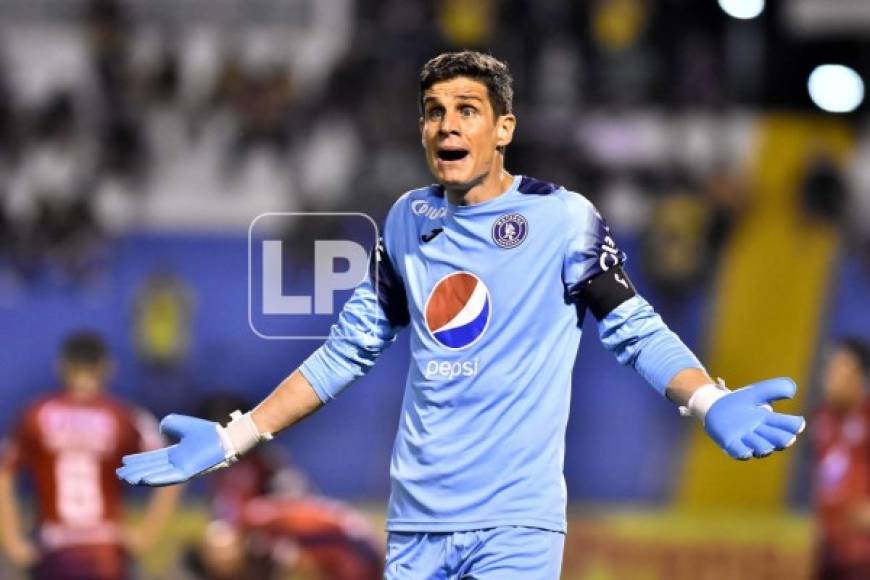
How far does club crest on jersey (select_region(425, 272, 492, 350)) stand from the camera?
297cm

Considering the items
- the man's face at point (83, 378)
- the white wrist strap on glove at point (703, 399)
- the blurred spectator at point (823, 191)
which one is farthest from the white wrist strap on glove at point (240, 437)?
the blurred spectator at point (823, 191)

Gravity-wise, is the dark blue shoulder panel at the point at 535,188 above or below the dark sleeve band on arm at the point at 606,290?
above

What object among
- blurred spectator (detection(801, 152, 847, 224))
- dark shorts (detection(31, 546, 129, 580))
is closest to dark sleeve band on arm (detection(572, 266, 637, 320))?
dark shorts (detection(31, 546, 129, 580))

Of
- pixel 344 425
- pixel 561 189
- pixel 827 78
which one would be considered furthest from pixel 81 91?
pixel 561 189

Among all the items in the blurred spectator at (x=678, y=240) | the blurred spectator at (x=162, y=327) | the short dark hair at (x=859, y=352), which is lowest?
the blurred spectator at (x=162, y=327)

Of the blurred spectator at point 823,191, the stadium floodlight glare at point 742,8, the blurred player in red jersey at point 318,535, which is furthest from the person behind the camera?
the stadium floodlight glare at point 742,8

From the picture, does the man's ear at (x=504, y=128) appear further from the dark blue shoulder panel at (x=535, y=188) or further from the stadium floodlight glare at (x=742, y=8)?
the stadium floodlight glare at (x=742, y=8)

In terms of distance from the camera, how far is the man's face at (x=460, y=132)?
2.97 meters

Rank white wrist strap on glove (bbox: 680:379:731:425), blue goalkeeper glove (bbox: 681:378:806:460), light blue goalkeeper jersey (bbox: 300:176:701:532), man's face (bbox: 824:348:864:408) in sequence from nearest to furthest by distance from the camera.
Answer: blue goalkeeper glove (bbox: 681:378:806:460) → white wrist strap on glove (bbox: 680:379:731:425) → light blue goalkeeper jersey (bbox: 300:176:701:532) → man's face (bbox: 824:348:864:408)

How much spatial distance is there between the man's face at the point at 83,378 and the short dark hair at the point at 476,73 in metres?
4.11

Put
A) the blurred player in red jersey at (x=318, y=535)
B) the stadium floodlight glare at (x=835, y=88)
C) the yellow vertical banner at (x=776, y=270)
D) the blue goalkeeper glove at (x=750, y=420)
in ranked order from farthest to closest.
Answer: the stadium floodlight glare at (x=835, y=88) → the yellow vertical banner at (x=776, y=270) → the blurred player in red jersey at (x=318, y=535) → the blue goalkeeper glove at (x=750, y=420)

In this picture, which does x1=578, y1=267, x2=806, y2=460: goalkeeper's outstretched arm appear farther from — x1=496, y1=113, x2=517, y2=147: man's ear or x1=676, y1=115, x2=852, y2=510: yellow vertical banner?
→ x1=676, y1=115, x2=852, y2=510: yellow vertical banner

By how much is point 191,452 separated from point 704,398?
990mm

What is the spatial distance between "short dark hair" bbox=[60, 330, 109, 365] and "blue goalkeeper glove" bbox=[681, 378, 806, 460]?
448 cm
